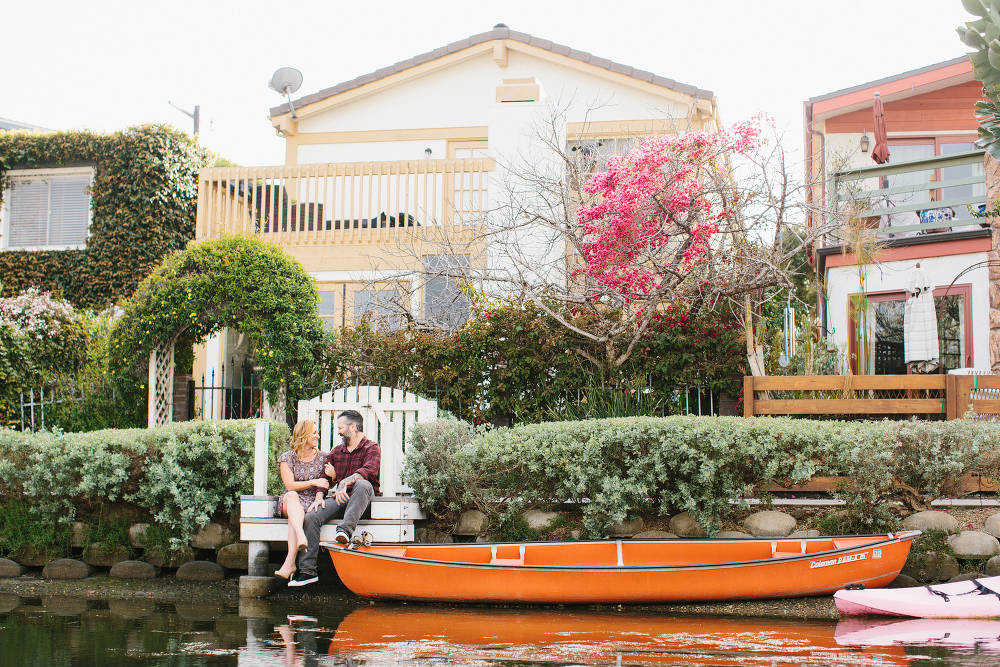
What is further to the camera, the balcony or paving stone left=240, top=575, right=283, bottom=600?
the balcony

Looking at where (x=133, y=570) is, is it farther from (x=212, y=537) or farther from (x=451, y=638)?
(x=451, y=638)

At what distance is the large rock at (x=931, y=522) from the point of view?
282 inches

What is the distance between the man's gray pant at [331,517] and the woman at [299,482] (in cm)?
7

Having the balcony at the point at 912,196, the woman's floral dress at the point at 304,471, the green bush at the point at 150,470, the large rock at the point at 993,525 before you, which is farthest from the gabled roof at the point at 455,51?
the large rock at the point at 993,525

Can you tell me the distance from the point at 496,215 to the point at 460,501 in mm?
5105

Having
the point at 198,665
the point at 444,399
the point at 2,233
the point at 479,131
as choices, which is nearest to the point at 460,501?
the point at 444,399

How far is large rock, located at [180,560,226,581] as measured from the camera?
8.22m

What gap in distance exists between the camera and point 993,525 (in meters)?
7.14

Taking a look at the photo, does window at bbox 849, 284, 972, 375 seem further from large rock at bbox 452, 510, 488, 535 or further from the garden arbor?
the garden arbor

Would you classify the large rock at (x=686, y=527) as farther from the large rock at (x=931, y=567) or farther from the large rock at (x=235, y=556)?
the large rock at (x=235, y=556)

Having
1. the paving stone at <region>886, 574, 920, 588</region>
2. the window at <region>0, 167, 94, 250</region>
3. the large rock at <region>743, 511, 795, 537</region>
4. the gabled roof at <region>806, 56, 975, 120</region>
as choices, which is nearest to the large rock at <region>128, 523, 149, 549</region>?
the large rock at <region>743, 511, 795, 537</region>

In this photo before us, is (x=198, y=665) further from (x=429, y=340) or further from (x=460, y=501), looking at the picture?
(x=429, y=340)

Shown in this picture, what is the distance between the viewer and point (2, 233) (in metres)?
17.6

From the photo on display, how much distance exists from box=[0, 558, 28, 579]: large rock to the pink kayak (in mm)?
7641
